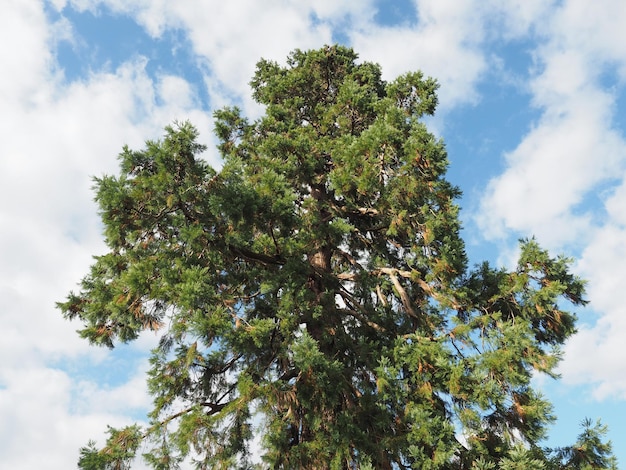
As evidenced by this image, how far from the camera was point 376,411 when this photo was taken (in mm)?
7395

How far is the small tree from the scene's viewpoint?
6680mm

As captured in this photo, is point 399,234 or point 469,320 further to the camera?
point 399,234

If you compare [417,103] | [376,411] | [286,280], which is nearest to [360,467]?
[376,411]

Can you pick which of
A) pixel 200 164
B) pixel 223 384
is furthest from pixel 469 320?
pixel 200 164

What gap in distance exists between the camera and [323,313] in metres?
8.65

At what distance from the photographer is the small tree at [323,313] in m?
6.68

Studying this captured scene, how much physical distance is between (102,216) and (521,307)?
6.80 m

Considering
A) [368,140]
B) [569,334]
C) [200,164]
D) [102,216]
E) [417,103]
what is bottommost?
[569,334]

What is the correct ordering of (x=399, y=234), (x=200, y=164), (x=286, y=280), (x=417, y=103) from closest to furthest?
(x=200, y=164) < (x=286, y=280) < (x=399, y=234) < (x=417, y=103)

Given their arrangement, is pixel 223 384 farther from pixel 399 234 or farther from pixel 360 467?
pixel 399 234

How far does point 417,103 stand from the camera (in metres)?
11.7

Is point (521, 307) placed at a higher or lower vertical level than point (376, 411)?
higher

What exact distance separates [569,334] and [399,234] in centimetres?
349

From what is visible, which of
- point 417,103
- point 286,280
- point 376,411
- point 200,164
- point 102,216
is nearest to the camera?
point 102,216
